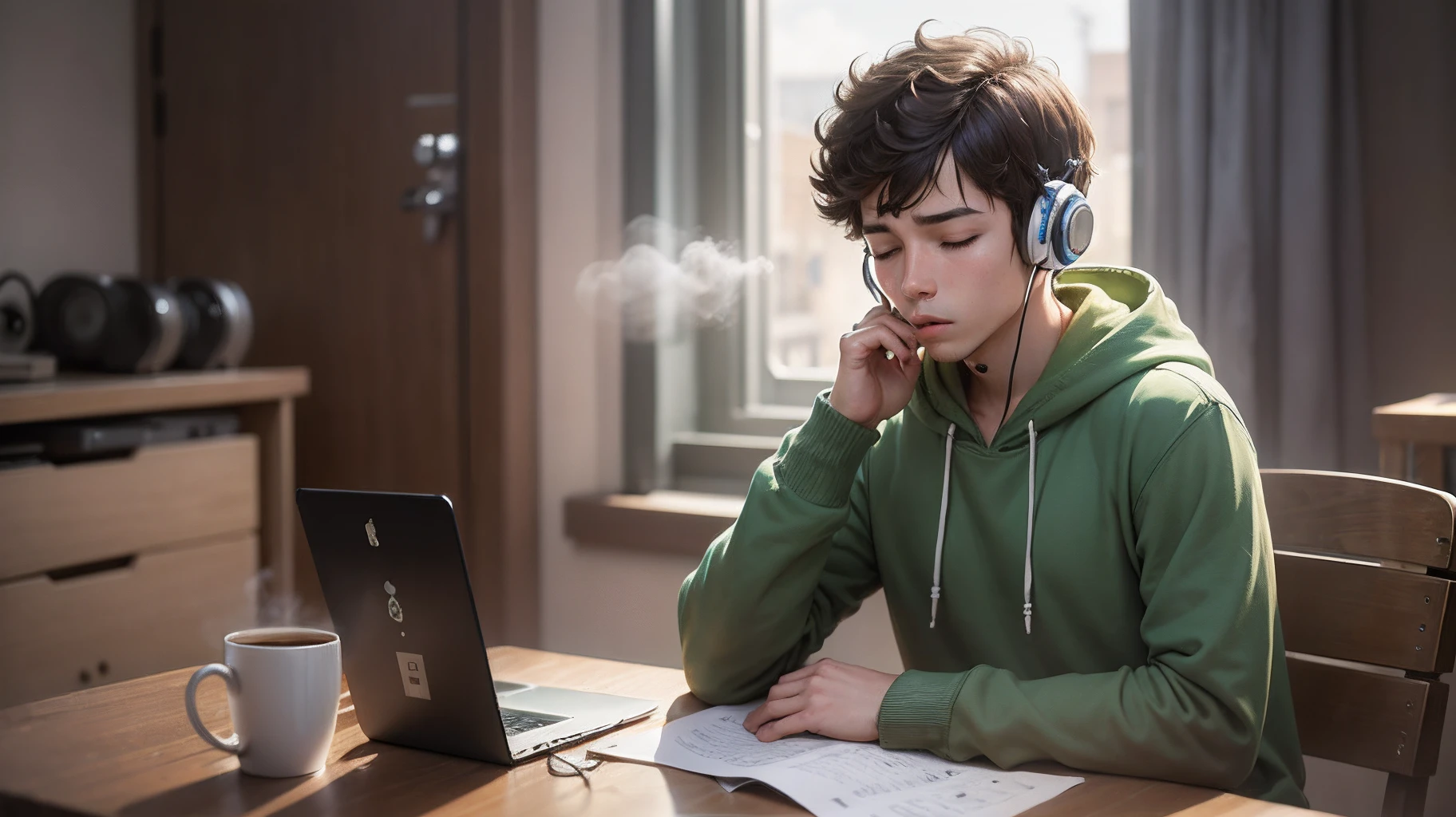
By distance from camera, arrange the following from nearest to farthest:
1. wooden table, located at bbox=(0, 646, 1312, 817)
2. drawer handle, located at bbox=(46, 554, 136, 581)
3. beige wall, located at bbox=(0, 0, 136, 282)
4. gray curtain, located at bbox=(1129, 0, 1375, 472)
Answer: wooden table, located at bbox=(0, 646, 1312, 817)
gray curtain, located at bbox=(1129, 0, 1375, 472)
drawer handle, located at bbox=(46, 554, 136, 581)
beige wall, located at bbox=(0, 0, 136, 282)

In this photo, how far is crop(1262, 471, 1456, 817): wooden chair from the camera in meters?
1.17

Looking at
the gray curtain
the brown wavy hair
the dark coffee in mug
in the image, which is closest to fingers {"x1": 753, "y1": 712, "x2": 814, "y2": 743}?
the dark coffee in mug

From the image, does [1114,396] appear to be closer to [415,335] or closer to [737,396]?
[737,396]

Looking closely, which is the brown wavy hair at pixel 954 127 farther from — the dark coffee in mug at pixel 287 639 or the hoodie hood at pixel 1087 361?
the dark coffee in mug at pixel 287 639

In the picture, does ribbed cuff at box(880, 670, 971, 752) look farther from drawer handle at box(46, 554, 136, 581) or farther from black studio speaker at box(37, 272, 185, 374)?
black studio speaker at box(37, 272, 185, 374)

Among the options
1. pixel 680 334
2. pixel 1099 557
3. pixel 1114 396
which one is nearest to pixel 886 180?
pixel 1114 396

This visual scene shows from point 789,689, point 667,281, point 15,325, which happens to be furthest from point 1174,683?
point 15,325

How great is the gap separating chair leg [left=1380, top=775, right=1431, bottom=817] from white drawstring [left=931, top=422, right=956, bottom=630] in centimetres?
45

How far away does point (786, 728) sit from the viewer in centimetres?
98

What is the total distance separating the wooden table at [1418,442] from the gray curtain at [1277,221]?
21cm

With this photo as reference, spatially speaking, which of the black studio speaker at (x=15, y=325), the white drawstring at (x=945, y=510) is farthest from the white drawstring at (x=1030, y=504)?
the black studio speaker at (x=15, y=325)

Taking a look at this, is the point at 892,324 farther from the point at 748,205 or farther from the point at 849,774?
the point at 748,205

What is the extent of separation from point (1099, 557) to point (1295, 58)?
90 cm

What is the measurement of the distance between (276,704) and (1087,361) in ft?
2.44
